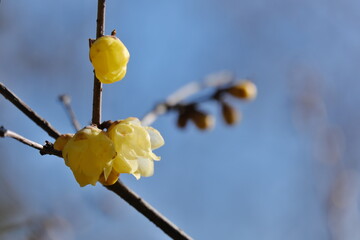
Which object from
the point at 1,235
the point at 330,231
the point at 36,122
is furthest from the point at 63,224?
the point at 36,122

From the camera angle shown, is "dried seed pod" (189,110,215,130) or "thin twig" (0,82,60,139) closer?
"thin twig" (0,82,60,139)

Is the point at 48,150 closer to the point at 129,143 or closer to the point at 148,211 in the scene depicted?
the point at 129,143

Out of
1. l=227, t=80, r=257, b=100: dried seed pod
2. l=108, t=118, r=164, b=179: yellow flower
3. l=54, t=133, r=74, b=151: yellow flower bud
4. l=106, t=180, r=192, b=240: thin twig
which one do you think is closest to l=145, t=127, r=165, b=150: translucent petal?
l=108, t=118, r=164, b=179: yellow flower

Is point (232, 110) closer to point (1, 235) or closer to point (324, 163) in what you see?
point (324, 163)

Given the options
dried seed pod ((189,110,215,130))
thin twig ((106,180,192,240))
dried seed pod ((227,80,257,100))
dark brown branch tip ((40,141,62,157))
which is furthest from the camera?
dried seed pod ((189,110,215,130))

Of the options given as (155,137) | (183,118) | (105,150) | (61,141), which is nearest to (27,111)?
(61,141)

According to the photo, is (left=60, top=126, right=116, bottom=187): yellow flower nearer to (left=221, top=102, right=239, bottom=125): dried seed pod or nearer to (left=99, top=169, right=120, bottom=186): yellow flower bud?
(left=99, top=169, right=120, bottom=186): yellow flower bud

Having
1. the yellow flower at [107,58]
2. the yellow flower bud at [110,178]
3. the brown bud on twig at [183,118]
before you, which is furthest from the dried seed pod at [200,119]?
the yellow flower bud at [110,178]
